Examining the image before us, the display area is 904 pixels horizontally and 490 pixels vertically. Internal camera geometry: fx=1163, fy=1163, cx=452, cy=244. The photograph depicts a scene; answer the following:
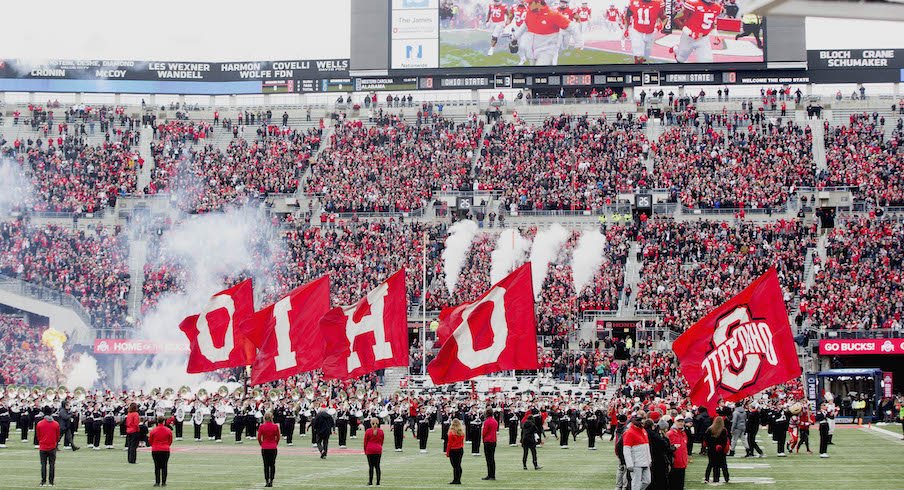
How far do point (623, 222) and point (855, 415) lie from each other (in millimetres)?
15121

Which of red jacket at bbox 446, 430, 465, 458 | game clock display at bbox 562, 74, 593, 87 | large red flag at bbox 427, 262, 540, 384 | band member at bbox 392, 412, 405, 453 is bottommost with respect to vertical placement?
band member at bbox 392, 412, 405, 453

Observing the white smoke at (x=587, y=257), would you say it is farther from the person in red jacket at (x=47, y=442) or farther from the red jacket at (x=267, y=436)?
the person in red jacket at (x=47, y=442)

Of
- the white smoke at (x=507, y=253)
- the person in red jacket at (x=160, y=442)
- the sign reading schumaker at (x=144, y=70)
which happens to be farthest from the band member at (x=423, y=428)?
the sign reading schumaker at (x=144, y=70)

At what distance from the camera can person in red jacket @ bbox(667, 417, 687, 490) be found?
651 inches

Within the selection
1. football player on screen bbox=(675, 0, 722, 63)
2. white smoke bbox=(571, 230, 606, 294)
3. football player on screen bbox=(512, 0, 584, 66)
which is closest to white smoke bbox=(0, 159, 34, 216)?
football player on screen bbox=(512, 0, 584, 66)

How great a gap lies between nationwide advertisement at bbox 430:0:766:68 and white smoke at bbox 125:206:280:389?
14400 mm

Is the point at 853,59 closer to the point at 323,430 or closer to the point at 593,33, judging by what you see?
the point at 593,33

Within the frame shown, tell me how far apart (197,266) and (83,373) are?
315 inches

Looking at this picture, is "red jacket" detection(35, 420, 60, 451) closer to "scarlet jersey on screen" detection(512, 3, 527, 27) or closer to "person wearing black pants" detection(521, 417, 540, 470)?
"person wearing black pants" detection(521, 417, 540, 470)

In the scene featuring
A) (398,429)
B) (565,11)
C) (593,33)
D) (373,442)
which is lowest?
(398,429)

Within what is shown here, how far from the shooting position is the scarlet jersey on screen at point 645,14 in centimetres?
6056

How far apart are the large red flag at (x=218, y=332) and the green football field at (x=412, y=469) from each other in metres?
2.23

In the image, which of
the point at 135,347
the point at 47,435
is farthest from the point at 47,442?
the point at 135,347

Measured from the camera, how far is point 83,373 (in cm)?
4922
